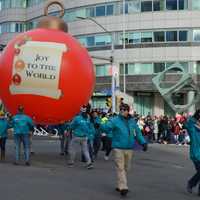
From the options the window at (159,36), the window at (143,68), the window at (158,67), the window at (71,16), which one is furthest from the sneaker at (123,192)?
the window at (71,16)

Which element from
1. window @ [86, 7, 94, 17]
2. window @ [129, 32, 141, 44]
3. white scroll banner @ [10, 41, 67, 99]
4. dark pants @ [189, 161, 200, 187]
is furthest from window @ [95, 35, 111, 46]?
dark pants @ [189, 161, 200, 187]

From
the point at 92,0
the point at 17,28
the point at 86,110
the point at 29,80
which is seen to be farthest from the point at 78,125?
the point at 17,28

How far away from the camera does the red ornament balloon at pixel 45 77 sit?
14.8m

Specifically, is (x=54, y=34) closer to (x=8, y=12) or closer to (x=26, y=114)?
(x=26, y=114)

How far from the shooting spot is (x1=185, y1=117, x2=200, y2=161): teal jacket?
35.7 ft

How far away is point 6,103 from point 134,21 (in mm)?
40547

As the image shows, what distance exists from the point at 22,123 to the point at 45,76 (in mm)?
1498

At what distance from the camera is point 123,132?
35.6ft

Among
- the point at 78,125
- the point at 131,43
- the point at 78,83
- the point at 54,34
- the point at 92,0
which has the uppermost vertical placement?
the point at 92,0

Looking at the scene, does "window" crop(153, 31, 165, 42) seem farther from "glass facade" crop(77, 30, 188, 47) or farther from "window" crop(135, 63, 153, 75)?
"window" crop(135, 63, 153, 75)

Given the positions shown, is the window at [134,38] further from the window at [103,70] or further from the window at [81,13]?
the window at [81,13]

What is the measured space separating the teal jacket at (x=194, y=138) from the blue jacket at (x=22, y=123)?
5582 millimetres

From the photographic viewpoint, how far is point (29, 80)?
14797mm

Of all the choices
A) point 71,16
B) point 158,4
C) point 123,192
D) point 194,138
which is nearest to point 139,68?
point 158,4
